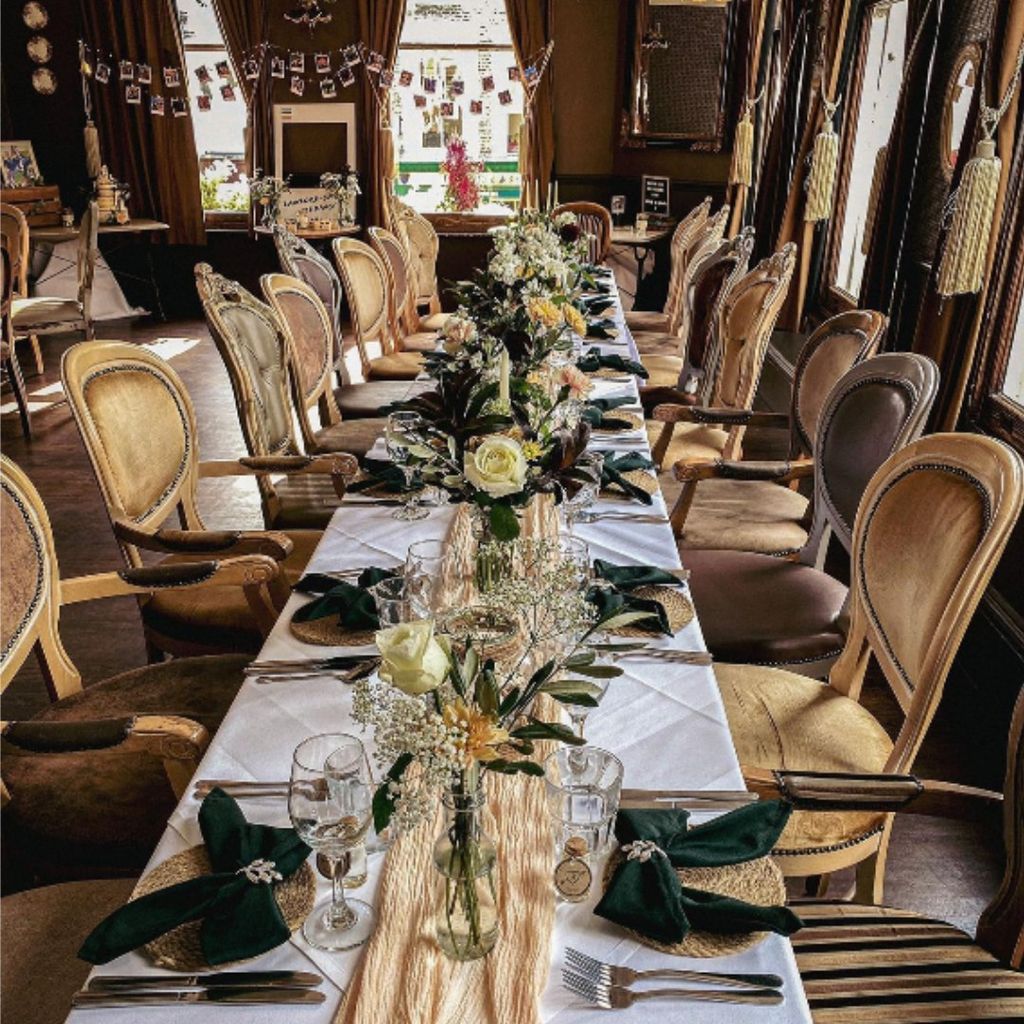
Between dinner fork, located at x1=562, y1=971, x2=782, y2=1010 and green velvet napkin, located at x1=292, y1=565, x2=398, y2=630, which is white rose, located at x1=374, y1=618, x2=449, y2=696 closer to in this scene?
dinner fork, located at x1=562, y1=971, x2=782, y2=1010

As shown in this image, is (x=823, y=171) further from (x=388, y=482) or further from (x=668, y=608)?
(x=668, y=608)

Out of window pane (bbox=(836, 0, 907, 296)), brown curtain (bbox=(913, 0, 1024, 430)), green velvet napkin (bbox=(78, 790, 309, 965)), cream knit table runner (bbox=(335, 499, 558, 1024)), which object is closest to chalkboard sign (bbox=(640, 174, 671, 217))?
window pane (bbox=(836, 0, 907, 296))

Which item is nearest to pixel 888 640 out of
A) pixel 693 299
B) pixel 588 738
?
Answer: pixel 588 738

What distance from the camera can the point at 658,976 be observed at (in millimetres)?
971

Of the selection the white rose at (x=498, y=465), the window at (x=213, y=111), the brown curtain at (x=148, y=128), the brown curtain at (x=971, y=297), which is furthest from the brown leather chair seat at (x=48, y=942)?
the window at (x=213, y=111)

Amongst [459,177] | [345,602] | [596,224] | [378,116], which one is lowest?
[345,602]

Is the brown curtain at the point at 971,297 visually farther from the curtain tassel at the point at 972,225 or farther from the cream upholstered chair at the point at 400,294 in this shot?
the cream upholstered chair at the point at 400,294

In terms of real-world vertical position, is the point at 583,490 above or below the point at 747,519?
above

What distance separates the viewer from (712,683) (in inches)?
58.9

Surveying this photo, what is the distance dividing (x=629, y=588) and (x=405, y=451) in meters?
0.52

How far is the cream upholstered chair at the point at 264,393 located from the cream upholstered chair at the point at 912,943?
1.66 metres

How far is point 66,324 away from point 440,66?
4117mm

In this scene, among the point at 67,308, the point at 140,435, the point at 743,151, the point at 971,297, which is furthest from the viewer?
the point at 743,151

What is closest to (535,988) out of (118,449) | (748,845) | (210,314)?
(748,845)
